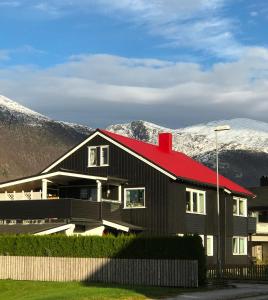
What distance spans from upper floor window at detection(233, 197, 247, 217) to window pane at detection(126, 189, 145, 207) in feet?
37.9

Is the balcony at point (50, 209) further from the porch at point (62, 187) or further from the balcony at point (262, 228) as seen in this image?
the balcony at point (262, 228)

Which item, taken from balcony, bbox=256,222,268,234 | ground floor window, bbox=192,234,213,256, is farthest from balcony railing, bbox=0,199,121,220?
balcony, bbox=256,222,268,234

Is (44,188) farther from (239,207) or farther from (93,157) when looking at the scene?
(239,207)

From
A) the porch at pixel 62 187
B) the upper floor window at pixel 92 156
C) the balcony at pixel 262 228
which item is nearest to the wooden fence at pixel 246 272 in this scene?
the porch at pixel 62 187

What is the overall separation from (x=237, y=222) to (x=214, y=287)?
977 inches

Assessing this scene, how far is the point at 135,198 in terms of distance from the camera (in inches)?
2067

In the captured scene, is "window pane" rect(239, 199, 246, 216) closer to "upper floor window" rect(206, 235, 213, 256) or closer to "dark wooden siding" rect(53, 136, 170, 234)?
"upper floor window" rect(206, 235, 213, 256)

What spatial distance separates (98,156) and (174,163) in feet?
20.8

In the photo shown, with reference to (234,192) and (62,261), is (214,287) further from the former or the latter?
(234,192)

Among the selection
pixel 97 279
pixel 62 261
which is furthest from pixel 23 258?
pixel 97 279

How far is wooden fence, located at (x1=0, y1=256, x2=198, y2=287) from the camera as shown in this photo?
35219 millimetres

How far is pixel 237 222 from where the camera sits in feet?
197

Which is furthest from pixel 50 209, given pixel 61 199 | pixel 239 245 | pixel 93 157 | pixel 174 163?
pixel 239 245

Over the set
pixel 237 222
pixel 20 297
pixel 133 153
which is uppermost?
pixel 133 153
